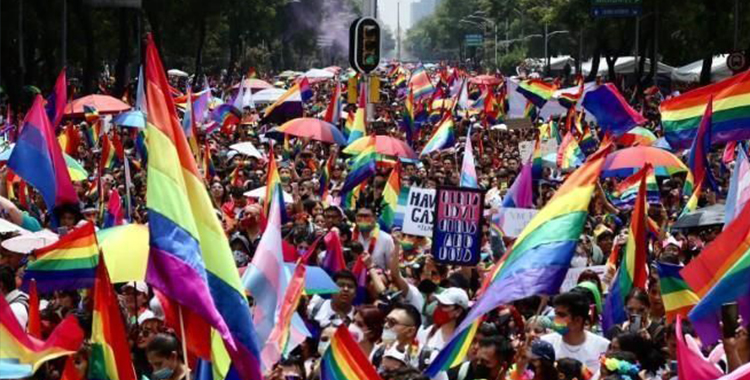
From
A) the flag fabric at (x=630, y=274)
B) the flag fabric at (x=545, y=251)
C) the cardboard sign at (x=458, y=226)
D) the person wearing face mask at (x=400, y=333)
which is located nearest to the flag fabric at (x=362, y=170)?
the cardboard sign at (x=458, y=226)

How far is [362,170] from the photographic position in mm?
17406

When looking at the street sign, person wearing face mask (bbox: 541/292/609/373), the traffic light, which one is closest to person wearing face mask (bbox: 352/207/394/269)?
person wearing face mask (bbox: 541/292/609/373)

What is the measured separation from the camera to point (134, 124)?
71.5 feet

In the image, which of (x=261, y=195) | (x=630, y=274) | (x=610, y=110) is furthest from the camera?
(x=610, y=110)

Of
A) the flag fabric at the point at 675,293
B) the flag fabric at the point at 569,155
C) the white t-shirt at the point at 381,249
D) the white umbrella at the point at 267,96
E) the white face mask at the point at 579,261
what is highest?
the flag fabric at the point at 675,293

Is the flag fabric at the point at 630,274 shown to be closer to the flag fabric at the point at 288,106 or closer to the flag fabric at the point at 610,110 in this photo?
the flag fabric at the point at 610,110

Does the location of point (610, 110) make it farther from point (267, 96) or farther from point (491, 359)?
point (267, 96)

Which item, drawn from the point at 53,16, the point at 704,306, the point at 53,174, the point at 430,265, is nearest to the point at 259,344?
the point at 704,306

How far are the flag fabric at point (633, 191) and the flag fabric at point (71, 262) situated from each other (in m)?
7.08

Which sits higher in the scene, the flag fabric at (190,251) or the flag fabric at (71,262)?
the flag fabric at (190,251)

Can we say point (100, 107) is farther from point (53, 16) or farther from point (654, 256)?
point (53, 16)

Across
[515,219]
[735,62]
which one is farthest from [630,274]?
[735,62]

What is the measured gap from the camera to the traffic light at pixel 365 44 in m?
24.5

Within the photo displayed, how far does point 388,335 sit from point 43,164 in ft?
17.0
